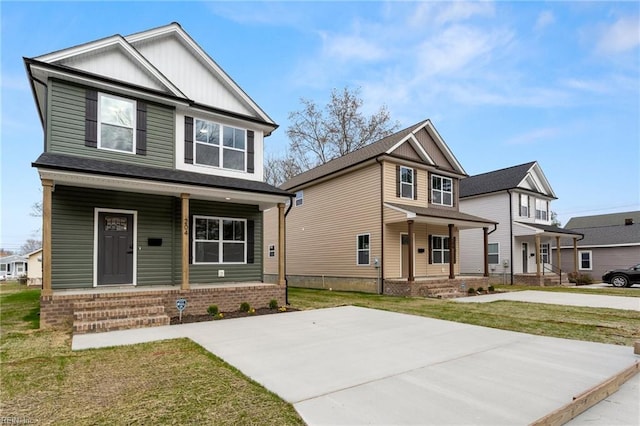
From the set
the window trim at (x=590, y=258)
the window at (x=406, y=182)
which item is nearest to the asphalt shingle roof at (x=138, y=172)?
the window at (x=406, y=182)

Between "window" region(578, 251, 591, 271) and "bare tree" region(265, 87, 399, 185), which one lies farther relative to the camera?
"bare tree" region(265, 87, 399, 185)

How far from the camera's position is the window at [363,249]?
15727mm

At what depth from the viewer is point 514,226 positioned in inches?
824

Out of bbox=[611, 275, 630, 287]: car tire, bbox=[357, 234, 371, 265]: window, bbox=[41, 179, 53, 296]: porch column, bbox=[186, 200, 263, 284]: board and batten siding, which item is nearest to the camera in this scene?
bbox=[41, 179, 53, 296]: porch column

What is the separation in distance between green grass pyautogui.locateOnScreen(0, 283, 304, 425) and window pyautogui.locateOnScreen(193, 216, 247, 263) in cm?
498

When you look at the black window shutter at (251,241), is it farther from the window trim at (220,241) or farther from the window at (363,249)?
the window at (363,249)

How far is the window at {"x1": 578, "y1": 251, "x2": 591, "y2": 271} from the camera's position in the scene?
87.1 feet

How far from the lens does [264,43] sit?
1619 centimetres

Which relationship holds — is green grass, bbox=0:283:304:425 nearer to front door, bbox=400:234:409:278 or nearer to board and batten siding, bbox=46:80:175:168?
board and batten siding, bbox=46:80:175:168

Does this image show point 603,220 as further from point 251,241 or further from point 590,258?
point 251,241

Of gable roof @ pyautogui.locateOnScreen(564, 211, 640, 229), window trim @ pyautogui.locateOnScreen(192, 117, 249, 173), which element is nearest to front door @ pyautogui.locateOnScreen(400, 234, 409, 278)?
window trim @ pyautogui.locateOnScreen(192, 117, 249, 173)

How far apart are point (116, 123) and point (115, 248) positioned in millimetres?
3332

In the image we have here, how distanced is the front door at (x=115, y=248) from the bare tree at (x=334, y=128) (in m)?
22.6

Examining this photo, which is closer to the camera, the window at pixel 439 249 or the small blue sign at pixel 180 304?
the small blue sign at pixel 180 304
